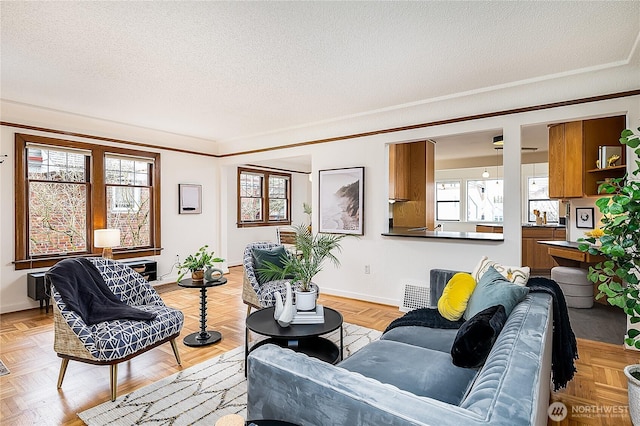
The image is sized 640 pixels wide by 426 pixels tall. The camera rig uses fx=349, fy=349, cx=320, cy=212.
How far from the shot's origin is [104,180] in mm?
5000

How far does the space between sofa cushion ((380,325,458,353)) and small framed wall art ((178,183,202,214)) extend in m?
4.59

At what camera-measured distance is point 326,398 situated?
1.12 metres

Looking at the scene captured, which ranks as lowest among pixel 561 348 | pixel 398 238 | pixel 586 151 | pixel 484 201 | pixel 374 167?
pixel 561 348

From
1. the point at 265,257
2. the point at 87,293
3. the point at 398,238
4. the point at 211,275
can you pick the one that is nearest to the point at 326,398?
the point at 87,293

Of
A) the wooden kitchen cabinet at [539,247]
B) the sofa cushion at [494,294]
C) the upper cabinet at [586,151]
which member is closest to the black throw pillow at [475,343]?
the sofa cushion at [494,294]

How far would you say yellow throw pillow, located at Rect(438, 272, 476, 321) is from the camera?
2422mm

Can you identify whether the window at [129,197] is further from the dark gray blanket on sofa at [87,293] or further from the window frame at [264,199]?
the dark gray blanket on sofa at [87,293]

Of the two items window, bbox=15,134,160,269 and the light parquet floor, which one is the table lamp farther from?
the light parquet floor

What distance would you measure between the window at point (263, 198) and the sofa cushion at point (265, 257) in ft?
12.9

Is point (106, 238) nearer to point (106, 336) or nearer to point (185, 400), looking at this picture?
point (106, 336)

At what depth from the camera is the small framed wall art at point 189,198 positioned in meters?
5.89

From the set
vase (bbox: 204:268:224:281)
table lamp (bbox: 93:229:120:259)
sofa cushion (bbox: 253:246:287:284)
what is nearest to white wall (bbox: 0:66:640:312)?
table lamp (bbox: 93:229:120:259)

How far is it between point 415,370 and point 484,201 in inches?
319

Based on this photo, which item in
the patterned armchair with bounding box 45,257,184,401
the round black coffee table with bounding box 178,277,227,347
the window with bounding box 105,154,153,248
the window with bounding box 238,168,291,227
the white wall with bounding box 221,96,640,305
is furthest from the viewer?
the window with bounding box 238,168,291,227
